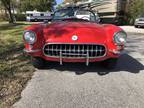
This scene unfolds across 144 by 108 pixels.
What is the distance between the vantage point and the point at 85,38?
452 cm

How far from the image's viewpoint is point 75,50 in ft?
14.8

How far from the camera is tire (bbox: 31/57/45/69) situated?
4887mm

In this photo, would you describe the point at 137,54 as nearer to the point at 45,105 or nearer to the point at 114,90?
the point at 114,90

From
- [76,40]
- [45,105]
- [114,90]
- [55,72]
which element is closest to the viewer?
[45,105]

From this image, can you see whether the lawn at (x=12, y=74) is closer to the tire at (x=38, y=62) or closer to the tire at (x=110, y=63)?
the tire at (x=38, y=62)

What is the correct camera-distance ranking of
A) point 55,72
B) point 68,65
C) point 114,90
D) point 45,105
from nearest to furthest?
point 45,105
point 114,90
point 55,72
point 68,65

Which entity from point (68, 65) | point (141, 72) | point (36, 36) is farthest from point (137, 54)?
point (36, 36)

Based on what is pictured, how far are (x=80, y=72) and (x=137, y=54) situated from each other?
104 inches

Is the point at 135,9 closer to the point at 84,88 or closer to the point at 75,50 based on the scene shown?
the point at 75,50

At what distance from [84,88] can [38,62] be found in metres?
1.38

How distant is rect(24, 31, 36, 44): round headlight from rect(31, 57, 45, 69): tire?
450 millimetres

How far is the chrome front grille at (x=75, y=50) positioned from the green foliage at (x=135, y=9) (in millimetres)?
20430

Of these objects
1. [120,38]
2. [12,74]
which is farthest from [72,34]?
[12,74]

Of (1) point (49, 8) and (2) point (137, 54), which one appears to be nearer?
(2) point (137, 54)
